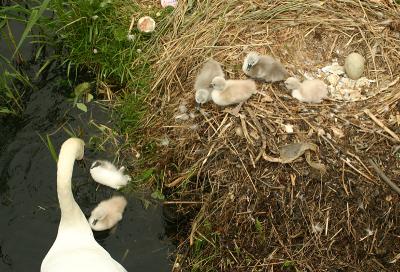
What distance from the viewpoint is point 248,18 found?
15.8 ft

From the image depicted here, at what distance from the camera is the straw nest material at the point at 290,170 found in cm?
416

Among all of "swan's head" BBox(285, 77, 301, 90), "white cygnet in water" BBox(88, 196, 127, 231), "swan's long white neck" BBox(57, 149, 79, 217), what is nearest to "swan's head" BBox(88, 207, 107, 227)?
"white cygnet in water" BBox(88, 196, 127, 231)

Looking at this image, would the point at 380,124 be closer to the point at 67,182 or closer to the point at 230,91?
the point at 230,91

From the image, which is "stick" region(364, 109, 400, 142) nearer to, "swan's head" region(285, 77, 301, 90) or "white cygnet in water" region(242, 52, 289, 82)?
A: "swan's head" region(285, 77, 301, 90)

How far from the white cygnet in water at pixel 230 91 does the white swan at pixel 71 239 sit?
105 cm

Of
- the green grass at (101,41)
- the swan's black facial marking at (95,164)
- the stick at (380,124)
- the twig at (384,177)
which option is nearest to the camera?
the twig at (384,177)

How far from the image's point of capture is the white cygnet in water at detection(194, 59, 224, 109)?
434cm

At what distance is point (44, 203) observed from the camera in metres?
4.46

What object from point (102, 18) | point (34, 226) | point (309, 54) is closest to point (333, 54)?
point (309, 54)

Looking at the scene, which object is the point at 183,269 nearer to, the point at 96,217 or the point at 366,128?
the point at 96,217

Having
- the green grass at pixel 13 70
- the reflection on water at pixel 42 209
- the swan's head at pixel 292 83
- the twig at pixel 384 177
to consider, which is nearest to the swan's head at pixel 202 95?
the swan's head at pixel 292 83

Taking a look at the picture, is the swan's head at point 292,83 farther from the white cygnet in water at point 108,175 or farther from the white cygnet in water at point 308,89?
the white cygnet in water at point 108,175

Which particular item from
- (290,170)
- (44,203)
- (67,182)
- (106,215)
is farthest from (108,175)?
(290,170)

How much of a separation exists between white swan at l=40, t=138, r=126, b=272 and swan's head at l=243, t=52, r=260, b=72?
1.33m
